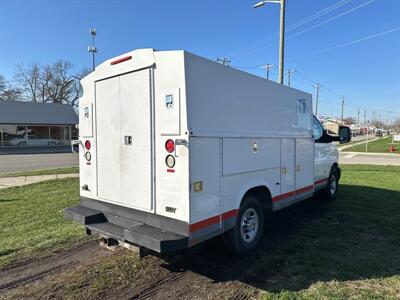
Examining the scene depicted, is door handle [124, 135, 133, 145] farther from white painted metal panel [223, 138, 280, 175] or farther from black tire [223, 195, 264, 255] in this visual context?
black tire [223, 195, 264, 255]

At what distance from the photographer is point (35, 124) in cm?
4119

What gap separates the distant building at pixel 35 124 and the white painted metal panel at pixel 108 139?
40.4 meters

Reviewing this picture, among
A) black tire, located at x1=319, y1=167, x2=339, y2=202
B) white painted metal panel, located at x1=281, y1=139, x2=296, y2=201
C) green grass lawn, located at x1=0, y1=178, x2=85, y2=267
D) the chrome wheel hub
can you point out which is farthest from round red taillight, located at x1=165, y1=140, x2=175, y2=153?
black tire, located at x1=319, y1=167, x2=339, y2=202

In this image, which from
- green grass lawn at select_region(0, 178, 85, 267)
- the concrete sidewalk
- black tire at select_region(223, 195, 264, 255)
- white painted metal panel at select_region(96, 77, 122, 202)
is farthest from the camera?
the concrete sidewalk

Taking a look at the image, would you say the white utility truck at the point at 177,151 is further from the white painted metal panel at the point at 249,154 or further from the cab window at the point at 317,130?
the cab window at the point at 317,130

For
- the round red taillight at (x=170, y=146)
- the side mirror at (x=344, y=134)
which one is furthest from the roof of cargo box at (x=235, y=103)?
the side mirror at (x=344, y=134)

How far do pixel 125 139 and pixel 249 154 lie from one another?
5.61 ft

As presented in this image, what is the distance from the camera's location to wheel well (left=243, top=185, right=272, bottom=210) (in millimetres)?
4979

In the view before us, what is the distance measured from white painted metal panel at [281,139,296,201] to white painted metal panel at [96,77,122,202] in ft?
8.96

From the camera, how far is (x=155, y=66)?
385 cm

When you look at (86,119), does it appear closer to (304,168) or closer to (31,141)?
(304,168)

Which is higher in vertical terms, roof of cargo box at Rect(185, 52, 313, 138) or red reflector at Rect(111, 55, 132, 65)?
red reflector at Rect(111, 55, 132, 65)

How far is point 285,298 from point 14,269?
11.5 feet

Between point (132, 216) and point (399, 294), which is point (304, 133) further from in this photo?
point (132, 216)
